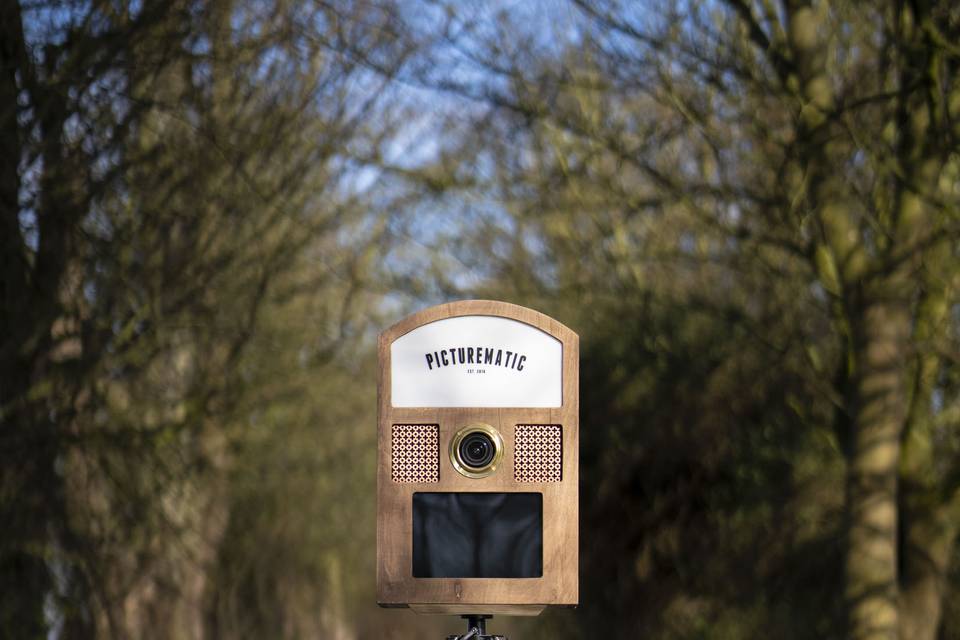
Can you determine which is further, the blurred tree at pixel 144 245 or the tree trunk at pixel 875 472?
the tree trunk at pixel 875 472

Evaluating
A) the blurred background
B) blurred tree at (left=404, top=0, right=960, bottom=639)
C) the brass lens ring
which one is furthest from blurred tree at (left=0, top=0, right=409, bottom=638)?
the brass lens ring

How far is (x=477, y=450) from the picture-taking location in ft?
9.55

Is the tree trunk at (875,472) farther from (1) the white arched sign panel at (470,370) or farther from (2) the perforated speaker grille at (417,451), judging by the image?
(2) the perforated speaker grille at (417,451)

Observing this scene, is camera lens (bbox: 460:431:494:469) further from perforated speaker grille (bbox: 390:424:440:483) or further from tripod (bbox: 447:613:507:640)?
tripod (bbox: 447:613:507:640)

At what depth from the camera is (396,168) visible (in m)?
7.55

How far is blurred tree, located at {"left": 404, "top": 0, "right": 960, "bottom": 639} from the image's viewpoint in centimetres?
630

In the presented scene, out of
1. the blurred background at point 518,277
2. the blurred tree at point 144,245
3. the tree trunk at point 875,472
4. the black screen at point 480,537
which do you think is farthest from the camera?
the tree trunk at point 875,472

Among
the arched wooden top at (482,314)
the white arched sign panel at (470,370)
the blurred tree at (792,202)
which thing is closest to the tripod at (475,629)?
the white arched sign panel at (470,370)

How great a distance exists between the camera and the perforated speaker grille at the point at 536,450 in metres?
2.91

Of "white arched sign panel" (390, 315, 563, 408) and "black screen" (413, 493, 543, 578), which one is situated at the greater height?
"white arched sign panel" (390, 315, 563, 408)

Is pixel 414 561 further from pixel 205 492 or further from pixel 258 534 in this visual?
pixel 258 534

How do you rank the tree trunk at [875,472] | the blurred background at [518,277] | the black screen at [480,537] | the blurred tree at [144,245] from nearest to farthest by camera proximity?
the black screen at [480,537] → the blurred tree at [144,245] → the blurred background at [518,277] → the tree trunk at [875,472]

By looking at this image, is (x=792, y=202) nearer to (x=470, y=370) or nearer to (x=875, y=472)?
(x=875, y=472)

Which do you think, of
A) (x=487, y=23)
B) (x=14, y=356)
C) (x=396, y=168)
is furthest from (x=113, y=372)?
(x=487, y=23)
